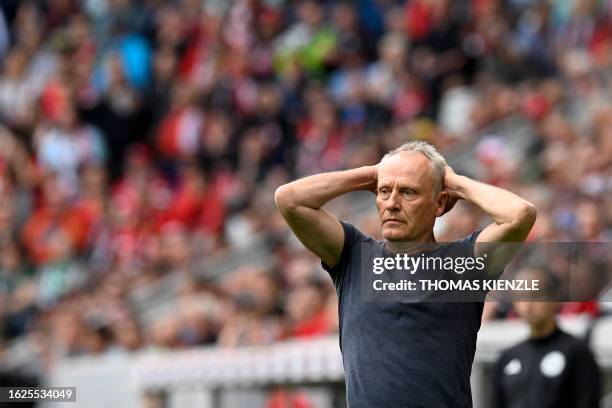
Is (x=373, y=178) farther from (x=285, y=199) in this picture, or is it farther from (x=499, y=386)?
(x=499, y=386)

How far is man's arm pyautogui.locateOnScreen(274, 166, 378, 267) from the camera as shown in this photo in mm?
5074

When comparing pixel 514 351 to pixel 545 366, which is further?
pixel 514 351

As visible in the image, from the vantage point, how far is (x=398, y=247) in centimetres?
496

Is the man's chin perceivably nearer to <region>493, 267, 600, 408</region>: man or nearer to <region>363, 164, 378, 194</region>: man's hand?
<region>363, 164, 378, 194</region>: man's hand

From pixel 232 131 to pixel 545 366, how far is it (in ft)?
29.2

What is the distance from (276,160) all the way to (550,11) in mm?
3119

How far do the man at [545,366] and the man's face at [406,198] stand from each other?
199 cm

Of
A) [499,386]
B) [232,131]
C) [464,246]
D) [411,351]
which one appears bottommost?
[411,351]

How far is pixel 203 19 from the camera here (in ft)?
57.6

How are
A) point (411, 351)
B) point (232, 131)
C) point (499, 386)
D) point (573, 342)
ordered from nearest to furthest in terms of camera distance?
point (411, 351)
point (573, 342)
point (499, 386)
point (232, 131)

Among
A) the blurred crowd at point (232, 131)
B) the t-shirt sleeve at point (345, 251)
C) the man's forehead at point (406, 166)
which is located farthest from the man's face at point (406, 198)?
the blurred crowd at point (232, 131)

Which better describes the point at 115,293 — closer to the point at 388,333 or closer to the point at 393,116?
the point at 393,116

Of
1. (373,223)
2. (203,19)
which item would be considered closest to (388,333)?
(373,223)

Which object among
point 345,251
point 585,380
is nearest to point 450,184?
point 345,251
